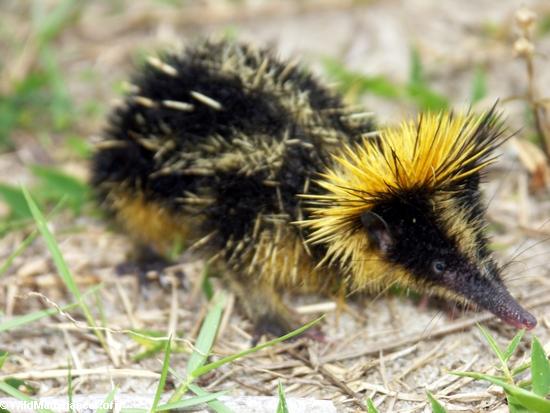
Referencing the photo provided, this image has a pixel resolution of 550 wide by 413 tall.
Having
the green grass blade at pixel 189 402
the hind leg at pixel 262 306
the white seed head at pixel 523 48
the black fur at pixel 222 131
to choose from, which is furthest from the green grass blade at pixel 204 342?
the white seed head at pixel 523 48

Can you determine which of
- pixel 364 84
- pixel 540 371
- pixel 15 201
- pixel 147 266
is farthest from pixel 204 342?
pixel 364 84

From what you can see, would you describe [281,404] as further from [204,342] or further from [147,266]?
[147,266]

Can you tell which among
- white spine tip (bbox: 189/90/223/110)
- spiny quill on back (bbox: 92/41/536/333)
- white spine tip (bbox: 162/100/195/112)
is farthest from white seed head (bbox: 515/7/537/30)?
white spine tip (bbox: 162/100/195/112)

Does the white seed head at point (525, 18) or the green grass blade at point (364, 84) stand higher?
the white seed head at point (525, 18)

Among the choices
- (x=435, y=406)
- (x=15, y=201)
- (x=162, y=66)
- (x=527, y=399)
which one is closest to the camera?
(x=527, y=399)

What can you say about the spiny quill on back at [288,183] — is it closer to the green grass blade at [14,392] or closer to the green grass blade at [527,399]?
the green grass blade at [527,399]

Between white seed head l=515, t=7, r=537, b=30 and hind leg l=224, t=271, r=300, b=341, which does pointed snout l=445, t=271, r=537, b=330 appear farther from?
white seed head l=515, t=7, r=537, b=30
